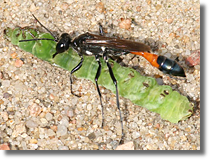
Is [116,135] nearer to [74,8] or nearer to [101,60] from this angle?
[101,60]

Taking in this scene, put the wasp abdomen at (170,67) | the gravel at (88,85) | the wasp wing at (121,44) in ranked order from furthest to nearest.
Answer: the wasp wing at (121,44) < the wasp abdomen at (170,67) < the gravel at (88,85)

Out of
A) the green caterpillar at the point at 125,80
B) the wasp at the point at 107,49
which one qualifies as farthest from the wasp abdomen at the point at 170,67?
the green caterpillar at the point at 125,80

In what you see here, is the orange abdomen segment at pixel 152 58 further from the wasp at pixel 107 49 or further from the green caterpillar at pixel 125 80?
the green caterpillar at pixel 125 80

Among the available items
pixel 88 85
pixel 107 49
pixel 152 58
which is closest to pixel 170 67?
pixel 152 58

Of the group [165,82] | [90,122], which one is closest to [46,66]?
[90,122]

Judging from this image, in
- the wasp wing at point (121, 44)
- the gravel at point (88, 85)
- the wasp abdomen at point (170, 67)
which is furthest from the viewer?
the wasp wing at point (121, 44)

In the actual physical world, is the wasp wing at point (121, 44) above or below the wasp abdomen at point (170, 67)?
above

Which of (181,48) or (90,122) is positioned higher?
(181,48)
